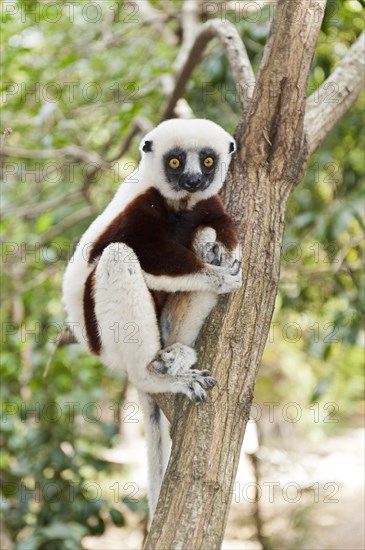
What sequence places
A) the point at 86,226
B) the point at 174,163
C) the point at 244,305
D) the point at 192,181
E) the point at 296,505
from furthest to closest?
the point at 296,505
the point at 86,226
the point at 174,163
the point at 192,181
the point at 244,305

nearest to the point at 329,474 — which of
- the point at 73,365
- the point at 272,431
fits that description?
the point at 272,431

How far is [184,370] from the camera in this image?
296 cm

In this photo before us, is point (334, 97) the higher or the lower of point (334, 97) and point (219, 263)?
the higher

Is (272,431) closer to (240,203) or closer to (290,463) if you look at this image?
(290,463)

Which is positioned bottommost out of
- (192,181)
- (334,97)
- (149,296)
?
(149,296)

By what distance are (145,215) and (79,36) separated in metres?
4.11

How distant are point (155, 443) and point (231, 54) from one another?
7.43ft

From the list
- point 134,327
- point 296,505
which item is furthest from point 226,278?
point 296,505

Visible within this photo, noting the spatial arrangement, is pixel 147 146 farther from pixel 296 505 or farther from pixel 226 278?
pixel 296 505

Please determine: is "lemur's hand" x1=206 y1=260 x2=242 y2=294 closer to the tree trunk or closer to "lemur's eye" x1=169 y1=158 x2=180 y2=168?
the tree trunk

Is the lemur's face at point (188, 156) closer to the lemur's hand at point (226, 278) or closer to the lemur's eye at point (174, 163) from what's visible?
the lemur's eye at point (174, 163)

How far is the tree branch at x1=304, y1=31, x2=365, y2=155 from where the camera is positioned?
3.59 m

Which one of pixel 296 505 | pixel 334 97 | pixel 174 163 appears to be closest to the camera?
pixel 174 163

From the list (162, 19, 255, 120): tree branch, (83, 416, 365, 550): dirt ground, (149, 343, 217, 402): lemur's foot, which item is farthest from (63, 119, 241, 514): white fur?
(83, 416, 365, 550): dirt ground
